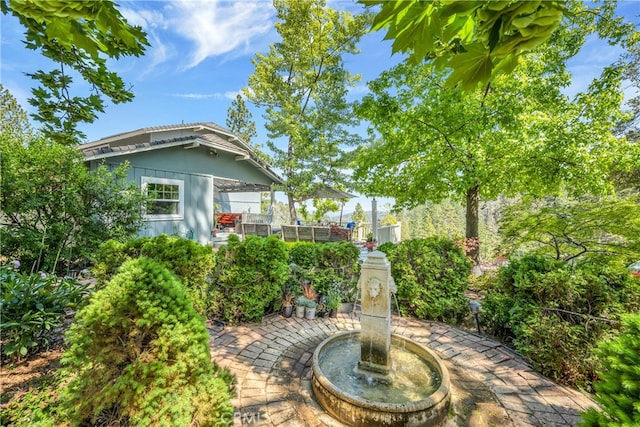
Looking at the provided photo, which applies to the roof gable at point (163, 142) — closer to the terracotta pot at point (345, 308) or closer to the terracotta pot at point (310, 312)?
the terracotta pot at point (310, 312)

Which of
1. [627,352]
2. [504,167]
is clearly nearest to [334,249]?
[627,352]

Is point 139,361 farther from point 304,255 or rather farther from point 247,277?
point 304,255

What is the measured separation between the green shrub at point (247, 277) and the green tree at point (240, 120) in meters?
24.6

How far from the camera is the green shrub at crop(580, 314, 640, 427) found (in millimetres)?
1449

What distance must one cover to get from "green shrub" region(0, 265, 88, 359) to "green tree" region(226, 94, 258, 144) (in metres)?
25.5

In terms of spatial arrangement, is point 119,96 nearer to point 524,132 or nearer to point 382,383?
point 382,383

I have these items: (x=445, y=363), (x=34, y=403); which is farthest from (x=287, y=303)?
(x=34, y=403)

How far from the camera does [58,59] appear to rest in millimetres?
2279

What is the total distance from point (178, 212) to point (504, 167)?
968cm

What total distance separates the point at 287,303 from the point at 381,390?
2.35 meters

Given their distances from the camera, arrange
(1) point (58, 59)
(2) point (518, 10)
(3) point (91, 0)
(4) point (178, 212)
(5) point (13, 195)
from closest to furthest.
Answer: (2) point (518, 10)
(3) point (91, 0)
(1) point (58, 59)
(5) point (13, 195)
(4) point (178, 212)

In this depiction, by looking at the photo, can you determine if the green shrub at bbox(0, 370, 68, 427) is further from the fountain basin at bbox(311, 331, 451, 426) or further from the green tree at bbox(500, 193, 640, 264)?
the green tree at bbox(500, 193, 640, 264)

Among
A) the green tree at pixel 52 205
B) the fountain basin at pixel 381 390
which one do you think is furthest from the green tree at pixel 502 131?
the green tree at pixel 52 205

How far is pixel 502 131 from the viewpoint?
5742 mm
